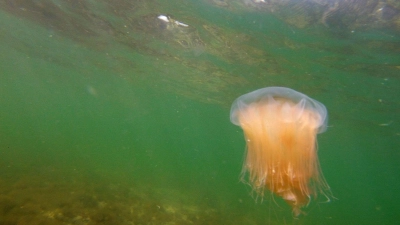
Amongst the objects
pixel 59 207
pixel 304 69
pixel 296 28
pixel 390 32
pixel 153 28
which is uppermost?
pixel 390 32

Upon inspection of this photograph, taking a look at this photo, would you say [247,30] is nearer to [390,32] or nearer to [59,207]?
[390,32]

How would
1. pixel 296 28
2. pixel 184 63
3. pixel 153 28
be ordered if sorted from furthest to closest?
pixel 184 63, pixel 153 28, pixel 296 28

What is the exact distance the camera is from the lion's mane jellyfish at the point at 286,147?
3.27 meters

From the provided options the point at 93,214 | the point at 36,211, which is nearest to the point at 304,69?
the point at 93,214

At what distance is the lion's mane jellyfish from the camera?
10.7 ft

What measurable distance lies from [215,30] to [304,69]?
3.54m

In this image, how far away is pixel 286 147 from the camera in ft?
11.1

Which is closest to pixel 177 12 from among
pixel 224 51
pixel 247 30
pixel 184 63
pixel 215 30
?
pixel 215 30

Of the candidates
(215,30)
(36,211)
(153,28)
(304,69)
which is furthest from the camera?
(304,69)

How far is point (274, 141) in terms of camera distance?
3432mm

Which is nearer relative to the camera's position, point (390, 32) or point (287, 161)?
point (287, 161)

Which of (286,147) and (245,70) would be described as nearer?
(286,147)

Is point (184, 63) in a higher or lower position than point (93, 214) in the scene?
higher

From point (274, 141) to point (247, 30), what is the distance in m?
4.95
